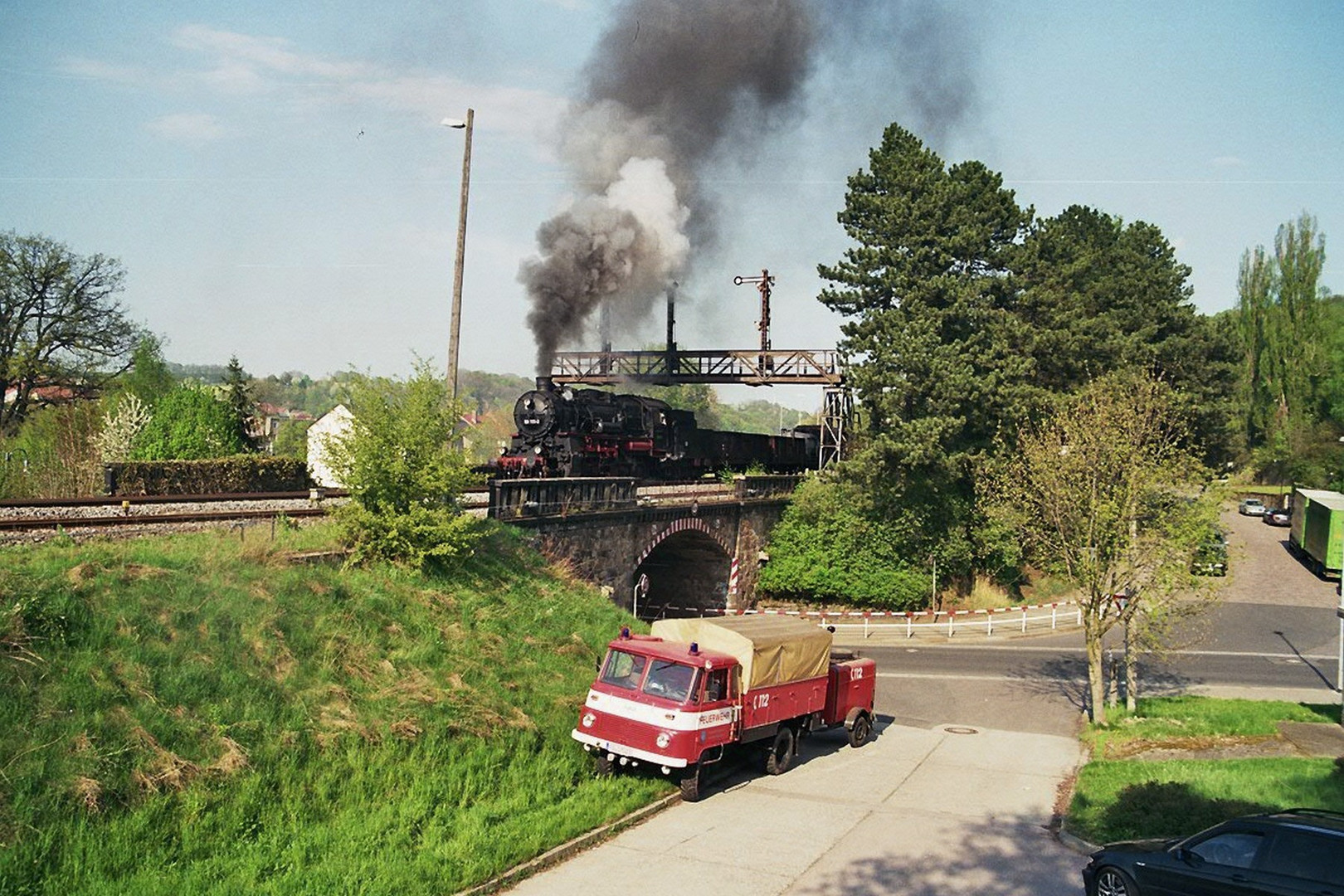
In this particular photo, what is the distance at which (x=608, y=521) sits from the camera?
99.3ft

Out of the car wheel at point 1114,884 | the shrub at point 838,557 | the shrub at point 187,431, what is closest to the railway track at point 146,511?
the shrub at point 187,431

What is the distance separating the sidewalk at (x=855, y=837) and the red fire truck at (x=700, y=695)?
35.3 inches

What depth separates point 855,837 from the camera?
14.7 meters

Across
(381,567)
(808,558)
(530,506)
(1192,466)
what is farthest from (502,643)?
(808,558)

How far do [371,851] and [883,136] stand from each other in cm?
3757

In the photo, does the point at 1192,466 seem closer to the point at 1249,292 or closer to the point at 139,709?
the point at 139,709

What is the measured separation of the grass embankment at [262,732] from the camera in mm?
11070

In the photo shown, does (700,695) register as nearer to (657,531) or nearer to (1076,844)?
(1076,844)

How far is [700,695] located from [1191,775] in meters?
7.99

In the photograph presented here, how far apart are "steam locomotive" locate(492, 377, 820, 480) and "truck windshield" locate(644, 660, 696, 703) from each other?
20.4 m

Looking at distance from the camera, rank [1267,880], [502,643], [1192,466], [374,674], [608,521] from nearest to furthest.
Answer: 1. [1267,880]
2. [374,674]
3. [502,643]
4. [1192,466]
5. [608,521]

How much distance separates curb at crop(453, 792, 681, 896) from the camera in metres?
12.0

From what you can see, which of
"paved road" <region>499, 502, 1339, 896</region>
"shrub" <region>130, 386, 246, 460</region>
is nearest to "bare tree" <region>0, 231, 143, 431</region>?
"shrub" <region>130, 386, 246, 460</region>

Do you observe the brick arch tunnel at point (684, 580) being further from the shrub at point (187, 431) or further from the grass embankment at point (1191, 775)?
the grass embankment at point (1191, 775)
